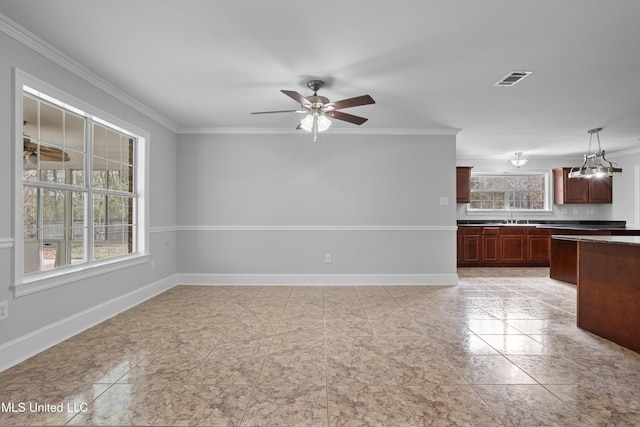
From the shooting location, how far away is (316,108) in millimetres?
3164

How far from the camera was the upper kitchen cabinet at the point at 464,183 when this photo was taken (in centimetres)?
717

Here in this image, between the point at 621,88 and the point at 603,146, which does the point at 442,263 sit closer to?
the point at 621,88

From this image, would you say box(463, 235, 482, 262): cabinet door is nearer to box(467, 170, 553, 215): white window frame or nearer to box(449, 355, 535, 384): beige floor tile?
box(467, 170, 553, 215): white window frame

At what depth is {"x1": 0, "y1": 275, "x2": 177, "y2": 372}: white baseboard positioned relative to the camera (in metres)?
2.37

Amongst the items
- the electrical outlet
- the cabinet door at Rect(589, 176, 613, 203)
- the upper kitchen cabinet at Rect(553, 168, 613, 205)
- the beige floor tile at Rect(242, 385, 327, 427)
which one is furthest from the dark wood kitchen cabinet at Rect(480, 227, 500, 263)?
the electrical outlet

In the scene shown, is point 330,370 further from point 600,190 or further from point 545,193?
point 600,190

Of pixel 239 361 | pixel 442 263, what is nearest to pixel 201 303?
pixel 239 361

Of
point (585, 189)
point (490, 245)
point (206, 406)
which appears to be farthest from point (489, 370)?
point (585, 189)

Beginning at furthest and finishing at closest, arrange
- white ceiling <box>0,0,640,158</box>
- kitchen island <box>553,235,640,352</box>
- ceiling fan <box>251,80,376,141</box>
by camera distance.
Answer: ceiling fan <box>251,80,376,141</box> < kitchen island <box>553,235,640,352</box> < white ceiling <box>0,0,640,158</box>

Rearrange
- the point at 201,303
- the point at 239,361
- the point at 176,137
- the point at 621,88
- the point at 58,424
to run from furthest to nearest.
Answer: the point at 176,137 → the point at 201,303 → the point at 621,88 → the point at 239,361 → the point at 58,424

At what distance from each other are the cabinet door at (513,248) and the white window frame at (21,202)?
259 inches

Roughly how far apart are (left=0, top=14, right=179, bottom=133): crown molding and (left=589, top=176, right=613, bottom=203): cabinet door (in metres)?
8.63

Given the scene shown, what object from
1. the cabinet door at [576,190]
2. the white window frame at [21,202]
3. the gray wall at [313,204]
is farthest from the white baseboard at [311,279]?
the cabinet door at [576,190]

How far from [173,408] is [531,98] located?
4409mm
